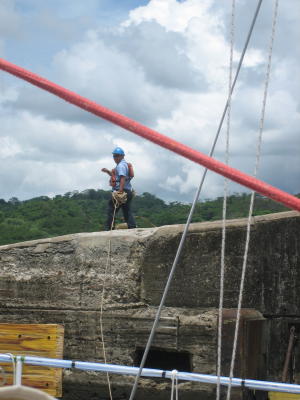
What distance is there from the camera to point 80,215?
22984mm

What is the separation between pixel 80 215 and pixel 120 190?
14.6 metres

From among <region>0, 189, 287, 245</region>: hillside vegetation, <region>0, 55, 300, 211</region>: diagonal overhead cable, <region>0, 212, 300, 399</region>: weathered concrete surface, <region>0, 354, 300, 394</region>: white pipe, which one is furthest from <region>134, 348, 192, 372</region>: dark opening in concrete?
<region>0, 189, 287, 245</region>: hillside vegetation

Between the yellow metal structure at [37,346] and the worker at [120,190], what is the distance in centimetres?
Result: 222

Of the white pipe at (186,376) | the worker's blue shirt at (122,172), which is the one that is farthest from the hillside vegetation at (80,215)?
the white pipe at (186,376)

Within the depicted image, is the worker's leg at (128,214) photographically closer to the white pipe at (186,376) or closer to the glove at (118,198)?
the glove at (118,198)

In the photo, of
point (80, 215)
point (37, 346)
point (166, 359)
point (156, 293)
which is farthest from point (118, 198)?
point (80, 215)

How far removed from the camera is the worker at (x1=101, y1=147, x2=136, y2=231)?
27.5ft

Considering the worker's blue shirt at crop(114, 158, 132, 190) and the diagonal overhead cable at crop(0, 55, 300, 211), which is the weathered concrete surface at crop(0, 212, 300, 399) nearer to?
the worker's blue shirt at crop(114, 158, 132, 190)

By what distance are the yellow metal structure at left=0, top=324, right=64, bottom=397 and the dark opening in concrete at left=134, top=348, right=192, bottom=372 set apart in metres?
0.62

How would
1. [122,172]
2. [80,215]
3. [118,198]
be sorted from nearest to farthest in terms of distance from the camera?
1. [118,198]
2. [122,172]
3. [80,215]

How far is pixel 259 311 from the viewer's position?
5.98 meters

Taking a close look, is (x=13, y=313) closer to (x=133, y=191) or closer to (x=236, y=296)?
(x=236, y=296)

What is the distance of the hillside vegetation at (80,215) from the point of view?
17172 mm

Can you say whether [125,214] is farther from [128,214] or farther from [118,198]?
[118,198]
